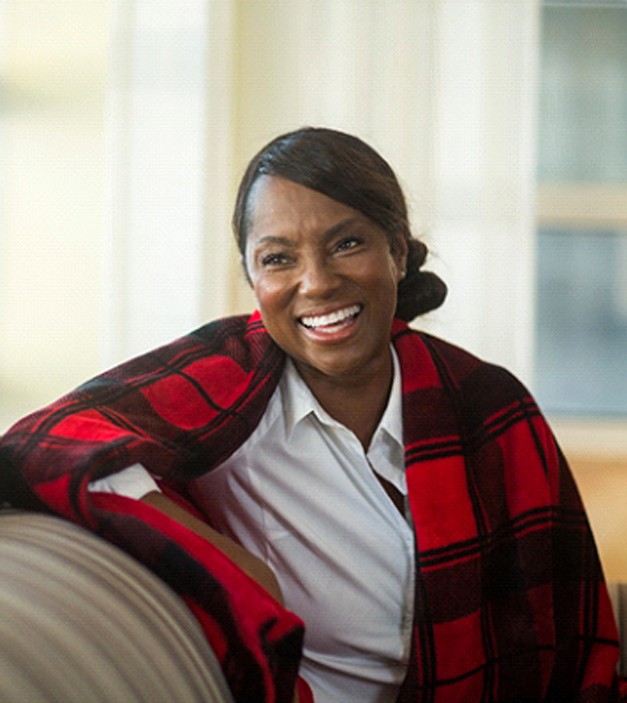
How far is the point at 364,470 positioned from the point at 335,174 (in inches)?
15.1

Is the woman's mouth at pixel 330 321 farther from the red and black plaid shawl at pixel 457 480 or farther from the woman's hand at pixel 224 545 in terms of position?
the woman's hand at pixel 224 545

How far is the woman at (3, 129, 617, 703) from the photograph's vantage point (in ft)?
4.23

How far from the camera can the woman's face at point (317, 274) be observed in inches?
51.1

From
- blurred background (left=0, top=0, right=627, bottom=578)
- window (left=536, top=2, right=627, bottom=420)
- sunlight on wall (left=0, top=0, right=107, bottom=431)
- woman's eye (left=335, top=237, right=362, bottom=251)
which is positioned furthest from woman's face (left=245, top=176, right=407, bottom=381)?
window (left=536, top=2, right=627, bottom=420)

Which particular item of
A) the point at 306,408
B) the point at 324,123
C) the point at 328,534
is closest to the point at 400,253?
the point at 306,408

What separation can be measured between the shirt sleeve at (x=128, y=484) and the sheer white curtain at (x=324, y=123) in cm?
138

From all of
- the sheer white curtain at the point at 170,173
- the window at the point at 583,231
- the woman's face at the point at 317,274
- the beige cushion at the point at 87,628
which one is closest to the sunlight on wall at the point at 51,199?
the sheer white curtain at the point at 170,173

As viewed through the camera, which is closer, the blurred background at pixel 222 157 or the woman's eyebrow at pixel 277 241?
the woman's eyebrow at pixel 277 241

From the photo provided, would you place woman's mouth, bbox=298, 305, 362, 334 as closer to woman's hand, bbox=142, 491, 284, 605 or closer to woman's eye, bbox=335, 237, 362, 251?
woman's eye, bbox=335, 237, 362, 251

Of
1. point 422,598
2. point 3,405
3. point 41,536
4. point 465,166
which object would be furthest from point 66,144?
point 41,536

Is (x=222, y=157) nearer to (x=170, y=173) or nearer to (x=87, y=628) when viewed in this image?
(x=170, y=173)

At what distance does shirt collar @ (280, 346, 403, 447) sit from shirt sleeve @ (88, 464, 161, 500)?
341 millimetres

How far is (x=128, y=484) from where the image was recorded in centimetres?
102

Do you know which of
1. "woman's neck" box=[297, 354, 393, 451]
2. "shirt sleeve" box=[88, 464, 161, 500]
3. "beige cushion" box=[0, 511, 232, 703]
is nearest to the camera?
"beige cushion" box=[0, 511, 232, 703]
